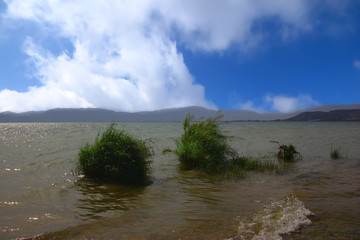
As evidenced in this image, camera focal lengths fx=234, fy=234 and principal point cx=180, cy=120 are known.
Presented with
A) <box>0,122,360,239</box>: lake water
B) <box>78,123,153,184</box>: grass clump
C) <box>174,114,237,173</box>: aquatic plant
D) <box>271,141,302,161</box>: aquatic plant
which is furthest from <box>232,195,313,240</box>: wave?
<box>271,141,302,161</box>: aquatic plant

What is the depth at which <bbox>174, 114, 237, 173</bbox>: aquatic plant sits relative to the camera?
1312 centimetres

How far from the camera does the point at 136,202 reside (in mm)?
7246

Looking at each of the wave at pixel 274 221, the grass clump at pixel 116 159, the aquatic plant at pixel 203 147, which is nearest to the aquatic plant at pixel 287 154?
the aquatic plant at pixel 203 147

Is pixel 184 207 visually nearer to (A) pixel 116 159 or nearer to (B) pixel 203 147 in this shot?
(A) pixel 116 159

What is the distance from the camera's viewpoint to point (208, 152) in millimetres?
13680

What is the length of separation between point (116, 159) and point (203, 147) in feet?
18.3

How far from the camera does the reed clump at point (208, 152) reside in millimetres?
12828

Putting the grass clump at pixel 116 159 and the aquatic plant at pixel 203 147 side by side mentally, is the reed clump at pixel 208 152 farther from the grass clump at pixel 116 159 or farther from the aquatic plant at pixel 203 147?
the grass clump at pixel 116 159

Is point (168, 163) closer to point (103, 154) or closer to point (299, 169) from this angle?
point (103, 154)

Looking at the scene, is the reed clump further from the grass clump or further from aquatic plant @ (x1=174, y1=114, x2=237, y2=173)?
the grass clump

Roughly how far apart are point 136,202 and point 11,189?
17.0ft

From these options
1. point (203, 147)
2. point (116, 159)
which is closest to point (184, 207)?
point (116, 159)

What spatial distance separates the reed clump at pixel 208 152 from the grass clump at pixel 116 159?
Answer: 373 cm

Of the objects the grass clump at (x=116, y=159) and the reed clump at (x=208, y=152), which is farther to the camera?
the reed clump at (x=208, y=152)
